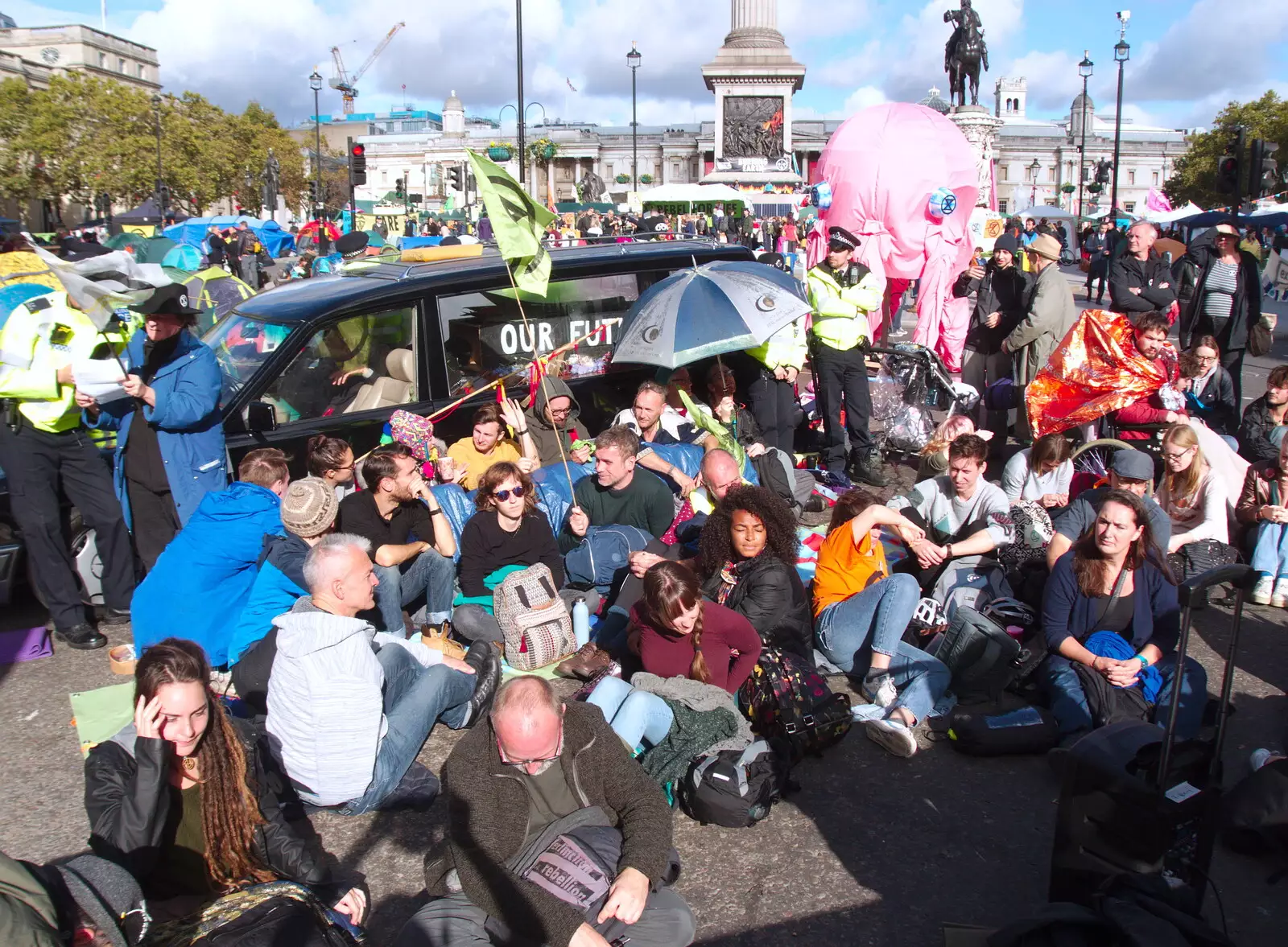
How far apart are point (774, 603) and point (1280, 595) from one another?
130 inches

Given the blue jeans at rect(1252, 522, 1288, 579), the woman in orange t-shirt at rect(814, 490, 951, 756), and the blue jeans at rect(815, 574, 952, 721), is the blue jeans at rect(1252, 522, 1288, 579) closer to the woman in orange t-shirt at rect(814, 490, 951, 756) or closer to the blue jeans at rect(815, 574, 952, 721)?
the woman in orange t-shirt at rect(814, 490, 951, 756)

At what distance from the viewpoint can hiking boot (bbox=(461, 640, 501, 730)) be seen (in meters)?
4.89

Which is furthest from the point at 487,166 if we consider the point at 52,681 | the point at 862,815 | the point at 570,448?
the point at 862,815

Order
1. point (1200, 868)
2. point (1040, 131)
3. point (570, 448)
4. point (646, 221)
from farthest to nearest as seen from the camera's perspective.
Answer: point (1040, 131)
point (646, 221)
point (570, 448)
point (1200, 868)

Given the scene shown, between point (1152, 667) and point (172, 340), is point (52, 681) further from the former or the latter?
point (1152, 667)

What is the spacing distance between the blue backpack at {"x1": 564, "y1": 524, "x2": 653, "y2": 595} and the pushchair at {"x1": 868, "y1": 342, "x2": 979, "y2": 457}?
3.61 meters

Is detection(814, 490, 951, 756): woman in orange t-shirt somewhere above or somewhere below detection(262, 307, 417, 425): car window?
below

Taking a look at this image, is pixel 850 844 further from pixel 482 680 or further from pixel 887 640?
pixel 482 680

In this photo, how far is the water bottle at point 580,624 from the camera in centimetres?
570

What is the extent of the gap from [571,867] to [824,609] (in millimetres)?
2585

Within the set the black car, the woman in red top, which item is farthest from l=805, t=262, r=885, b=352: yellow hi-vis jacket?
the woman in red top

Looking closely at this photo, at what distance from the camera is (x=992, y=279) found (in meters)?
9.84

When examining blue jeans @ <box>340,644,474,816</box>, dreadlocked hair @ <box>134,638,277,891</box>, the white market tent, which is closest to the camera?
dreadlocked hair @ <box>134,638,277,891</box>

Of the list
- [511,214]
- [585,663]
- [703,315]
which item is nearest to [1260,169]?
[703,315]
